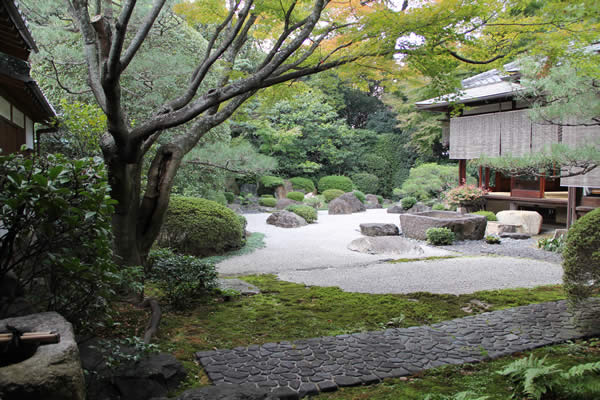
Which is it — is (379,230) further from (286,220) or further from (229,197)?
(229,197)

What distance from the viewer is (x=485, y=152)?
13.7 m

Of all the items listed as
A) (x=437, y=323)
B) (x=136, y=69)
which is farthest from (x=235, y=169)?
(x=437, y=323)

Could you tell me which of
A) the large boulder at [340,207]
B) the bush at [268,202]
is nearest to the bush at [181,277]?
the large boulder at [340,207]

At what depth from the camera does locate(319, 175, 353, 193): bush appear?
23.2m

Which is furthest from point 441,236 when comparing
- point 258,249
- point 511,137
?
point 511,137

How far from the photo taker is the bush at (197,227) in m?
8.27

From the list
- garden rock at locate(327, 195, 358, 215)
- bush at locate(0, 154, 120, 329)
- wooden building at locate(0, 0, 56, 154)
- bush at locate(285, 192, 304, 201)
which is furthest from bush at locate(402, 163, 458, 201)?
bush at locate(0, 154, 120, 329)

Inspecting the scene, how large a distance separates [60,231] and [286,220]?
11004mm

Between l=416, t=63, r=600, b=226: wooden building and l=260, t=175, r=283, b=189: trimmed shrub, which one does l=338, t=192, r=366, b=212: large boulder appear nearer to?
l=260, t=175, r=283, b=189: trimmed shrub

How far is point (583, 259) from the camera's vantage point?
13.3 feet

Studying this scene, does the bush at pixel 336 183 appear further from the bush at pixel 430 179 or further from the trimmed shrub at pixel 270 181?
the bush at pixel 430 179

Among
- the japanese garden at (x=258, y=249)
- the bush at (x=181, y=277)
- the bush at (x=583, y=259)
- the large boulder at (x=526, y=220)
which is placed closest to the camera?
the japanese garden at (x=258, y=249)

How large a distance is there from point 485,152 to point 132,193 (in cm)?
1195

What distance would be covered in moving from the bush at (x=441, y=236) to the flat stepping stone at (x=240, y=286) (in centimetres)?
583
